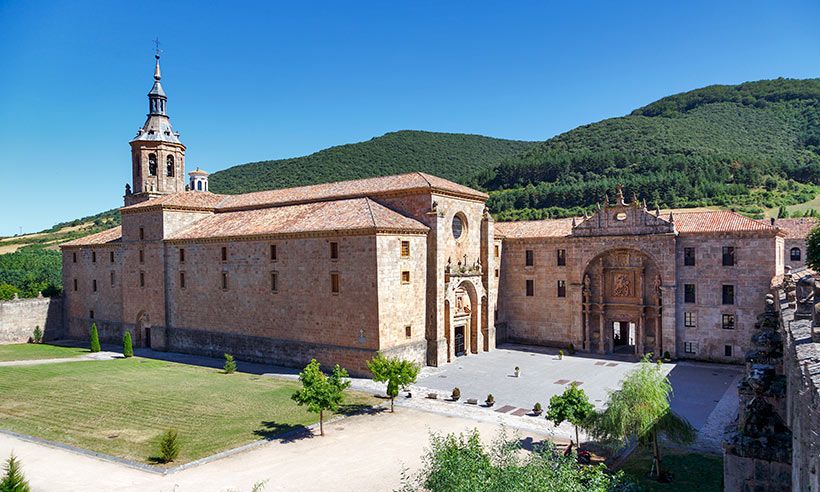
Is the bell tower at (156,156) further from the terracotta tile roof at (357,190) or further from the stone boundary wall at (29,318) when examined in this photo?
the stone boundary wall at (29,318)

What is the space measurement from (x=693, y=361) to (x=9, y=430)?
36.1m

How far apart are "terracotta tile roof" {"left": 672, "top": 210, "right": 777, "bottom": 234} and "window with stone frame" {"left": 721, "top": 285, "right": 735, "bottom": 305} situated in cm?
353

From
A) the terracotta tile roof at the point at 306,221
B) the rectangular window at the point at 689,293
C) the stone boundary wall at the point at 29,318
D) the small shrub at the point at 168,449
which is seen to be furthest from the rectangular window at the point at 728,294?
the stone boundary wall at the point at 29,318

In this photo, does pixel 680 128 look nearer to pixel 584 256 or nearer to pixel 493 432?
pixel 584 256

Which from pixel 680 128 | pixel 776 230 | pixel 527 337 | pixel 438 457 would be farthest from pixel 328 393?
pixel 680 128

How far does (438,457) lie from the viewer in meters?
11.0

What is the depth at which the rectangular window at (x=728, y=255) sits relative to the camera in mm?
31844

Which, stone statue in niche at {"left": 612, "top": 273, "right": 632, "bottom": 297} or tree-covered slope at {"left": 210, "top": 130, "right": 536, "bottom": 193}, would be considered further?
tree-covered slope at {"left": 210, "top": 130, "right": 536, "bottom": 193}

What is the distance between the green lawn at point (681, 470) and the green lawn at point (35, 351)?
38.2 meters

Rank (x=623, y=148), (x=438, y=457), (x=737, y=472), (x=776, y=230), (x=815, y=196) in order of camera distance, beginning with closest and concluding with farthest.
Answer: (x=737, y=472), (x=438, y=457), (x=776, y=230), (x=815, y=196), (x=623, y=148)

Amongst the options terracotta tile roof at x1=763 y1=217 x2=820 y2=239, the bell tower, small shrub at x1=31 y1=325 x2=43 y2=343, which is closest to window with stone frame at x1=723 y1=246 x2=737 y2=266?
terracotta tile roof at x1=763 y1=217 x2=820 y2=239

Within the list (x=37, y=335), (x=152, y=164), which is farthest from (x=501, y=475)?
(x=37, y=335)

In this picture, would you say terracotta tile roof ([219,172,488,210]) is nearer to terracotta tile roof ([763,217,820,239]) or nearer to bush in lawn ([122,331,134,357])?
bush in lawn ([122,331,134,357])

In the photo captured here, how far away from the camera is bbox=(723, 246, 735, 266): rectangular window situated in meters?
31.8
